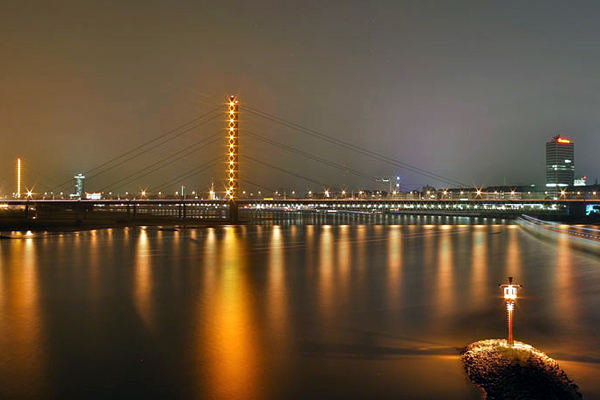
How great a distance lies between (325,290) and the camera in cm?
1636

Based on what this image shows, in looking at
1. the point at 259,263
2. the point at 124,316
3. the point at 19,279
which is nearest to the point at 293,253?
the point at 259,263

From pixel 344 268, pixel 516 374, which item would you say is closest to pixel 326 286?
pixel 344 268

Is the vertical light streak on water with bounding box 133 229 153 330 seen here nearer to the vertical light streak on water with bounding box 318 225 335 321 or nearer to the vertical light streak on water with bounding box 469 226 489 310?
the vertical light streak on water with bounding box 318 225 335 321

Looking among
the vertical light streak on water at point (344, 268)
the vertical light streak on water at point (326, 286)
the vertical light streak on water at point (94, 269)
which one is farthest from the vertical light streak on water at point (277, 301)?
the vertical light streak on water at point (94, 269)

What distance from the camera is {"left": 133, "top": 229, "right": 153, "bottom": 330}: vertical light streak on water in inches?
506

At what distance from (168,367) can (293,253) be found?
67.9 feet

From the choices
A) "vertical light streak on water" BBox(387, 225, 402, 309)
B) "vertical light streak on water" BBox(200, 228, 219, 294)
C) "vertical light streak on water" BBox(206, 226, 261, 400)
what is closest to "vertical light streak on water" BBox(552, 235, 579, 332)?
"vertical light streak on water" BBox(387, 225, 402, 309)

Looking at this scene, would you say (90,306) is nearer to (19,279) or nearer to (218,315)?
(218,315)

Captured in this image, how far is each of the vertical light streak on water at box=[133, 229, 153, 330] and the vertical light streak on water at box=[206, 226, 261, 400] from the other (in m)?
1.67

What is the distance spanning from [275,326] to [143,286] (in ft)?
25.9

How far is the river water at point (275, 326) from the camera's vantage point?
7871mm

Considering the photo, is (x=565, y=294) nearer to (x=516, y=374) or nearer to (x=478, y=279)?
(x=478, y=279)

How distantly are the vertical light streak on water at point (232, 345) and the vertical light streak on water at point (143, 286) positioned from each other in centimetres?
167

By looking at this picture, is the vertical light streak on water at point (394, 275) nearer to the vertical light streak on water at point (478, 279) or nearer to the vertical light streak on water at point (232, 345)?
the vertical light streak on water at point (478, 279)
